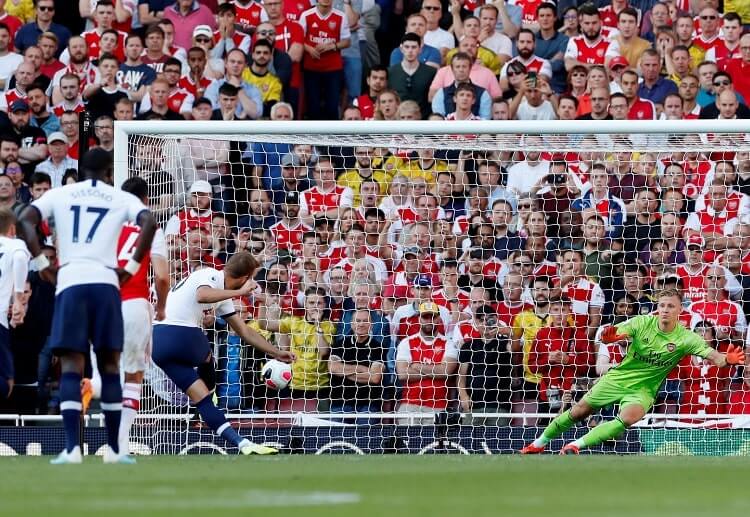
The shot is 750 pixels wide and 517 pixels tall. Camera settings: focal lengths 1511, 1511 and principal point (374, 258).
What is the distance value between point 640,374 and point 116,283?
5.49 m

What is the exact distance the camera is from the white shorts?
1208cm

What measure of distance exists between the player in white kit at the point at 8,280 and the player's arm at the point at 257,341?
74.2 inches

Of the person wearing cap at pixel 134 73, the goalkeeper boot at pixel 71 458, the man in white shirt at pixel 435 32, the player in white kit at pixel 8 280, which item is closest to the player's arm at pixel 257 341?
the player in white kit at pixel 8 280

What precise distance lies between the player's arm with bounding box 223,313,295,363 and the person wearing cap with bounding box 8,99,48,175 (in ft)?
19.5

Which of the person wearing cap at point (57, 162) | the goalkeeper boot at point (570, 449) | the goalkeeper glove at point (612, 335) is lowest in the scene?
the goalkeeper boot at point (570, 449)

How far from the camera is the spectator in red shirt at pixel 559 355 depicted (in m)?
15.5

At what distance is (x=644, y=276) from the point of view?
1606 cm

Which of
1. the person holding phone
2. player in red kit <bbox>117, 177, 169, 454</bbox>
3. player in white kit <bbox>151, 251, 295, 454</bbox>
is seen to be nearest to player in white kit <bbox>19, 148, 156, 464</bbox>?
player in red kit <bbox>117, 177, 169, 454</bbox>

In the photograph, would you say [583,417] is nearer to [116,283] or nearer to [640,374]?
[640,374]

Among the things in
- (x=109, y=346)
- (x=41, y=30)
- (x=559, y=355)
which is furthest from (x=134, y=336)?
(x=41, y=30)

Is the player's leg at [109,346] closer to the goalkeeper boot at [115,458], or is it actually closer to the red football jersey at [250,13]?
the goalkeeper boot at [115,458]

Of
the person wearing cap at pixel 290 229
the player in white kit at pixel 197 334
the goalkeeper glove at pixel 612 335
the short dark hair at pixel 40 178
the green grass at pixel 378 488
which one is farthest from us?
the short dark hair at pixel 40 178

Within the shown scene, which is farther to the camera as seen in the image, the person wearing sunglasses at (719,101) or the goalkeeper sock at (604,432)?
the person wearing sunglasses at (719,101)

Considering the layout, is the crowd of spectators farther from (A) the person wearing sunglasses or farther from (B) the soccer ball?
(B) the soccer ball
